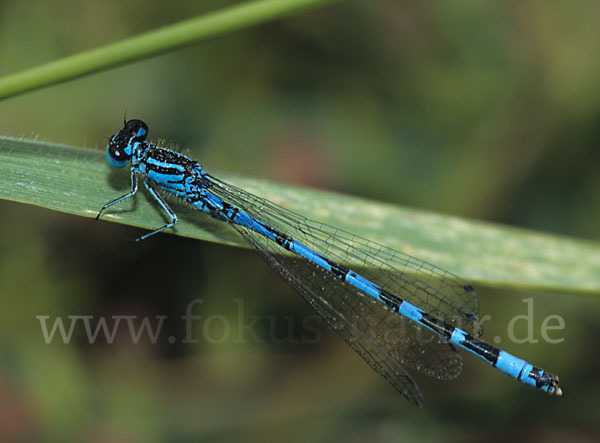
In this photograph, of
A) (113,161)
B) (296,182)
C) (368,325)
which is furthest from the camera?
(296,182)

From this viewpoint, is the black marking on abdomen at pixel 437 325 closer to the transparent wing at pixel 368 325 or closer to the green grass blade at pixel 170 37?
the transparent wing at pixel 368 325

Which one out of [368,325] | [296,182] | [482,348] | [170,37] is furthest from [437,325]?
[170,37]

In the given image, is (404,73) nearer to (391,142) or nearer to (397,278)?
(391,142)

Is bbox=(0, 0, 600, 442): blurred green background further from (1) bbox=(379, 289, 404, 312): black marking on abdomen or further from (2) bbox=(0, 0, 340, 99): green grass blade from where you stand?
(2) bbox=(0, 0, 340, 99): green grass blade

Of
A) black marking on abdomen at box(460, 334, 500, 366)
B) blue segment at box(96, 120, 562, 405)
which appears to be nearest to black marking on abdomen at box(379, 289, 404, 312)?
blue segment at box(96, 120, 562, 405)

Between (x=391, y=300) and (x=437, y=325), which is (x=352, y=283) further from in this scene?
(x=437, y=325)

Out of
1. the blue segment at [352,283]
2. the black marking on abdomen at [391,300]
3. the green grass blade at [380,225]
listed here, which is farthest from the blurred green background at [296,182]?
the green grass blade at [380,225]
